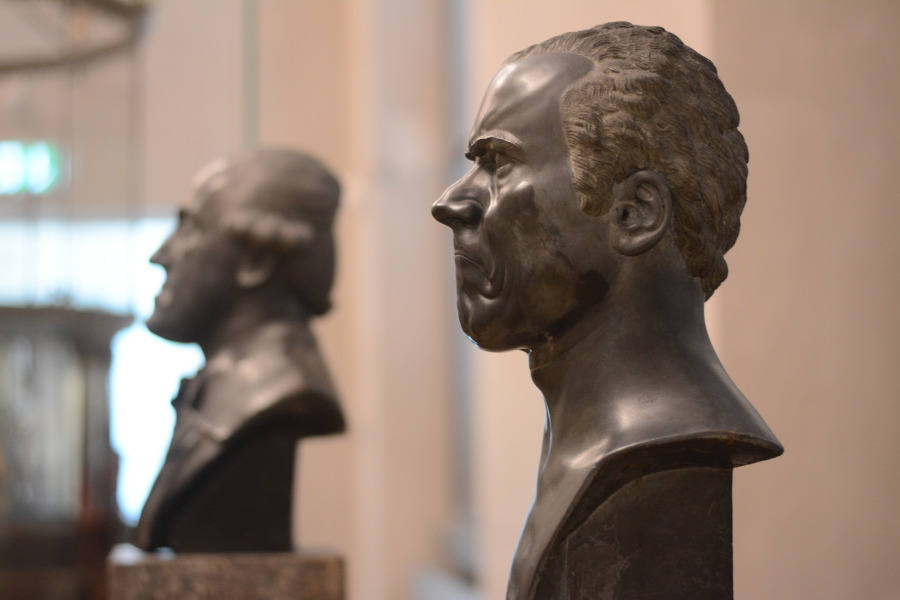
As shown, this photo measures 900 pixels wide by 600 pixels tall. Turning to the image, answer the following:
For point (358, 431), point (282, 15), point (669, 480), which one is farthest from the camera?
point (282, 15)

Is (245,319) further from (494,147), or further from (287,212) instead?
(494,147)

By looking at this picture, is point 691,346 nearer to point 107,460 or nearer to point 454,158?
point 454,158

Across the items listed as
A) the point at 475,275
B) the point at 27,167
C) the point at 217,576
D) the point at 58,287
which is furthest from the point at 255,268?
the point at 27,167

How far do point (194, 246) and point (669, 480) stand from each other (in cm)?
210

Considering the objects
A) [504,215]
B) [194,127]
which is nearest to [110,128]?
[194,127]

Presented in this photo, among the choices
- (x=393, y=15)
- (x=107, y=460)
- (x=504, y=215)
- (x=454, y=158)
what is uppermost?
(x=393, y=15)

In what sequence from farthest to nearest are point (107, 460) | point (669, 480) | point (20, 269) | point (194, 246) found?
1. point (107, 460)
2. point (20, 269)
3. point (194, 246)
4. point (669, 480)

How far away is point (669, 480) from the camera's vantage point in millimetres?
1952

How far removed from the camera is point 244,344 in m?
3.63

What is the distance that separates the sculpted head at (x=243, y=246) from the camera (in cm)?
364

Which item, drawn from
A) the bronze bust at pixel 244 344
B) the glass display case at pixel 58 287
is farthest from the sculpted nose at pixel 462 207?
the glass display case at pixel 58 287

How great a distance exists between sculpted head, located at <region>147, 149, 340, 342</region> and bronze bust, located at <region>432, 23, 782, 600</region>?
5.52ft

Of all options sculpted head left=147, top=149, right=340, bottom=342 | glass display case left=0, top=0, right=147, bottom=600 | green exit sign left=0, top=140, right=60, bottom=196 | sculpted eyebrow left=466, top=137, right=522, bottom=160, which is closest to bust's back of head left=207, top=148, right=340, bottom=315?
sculpted head left=147, top=149, right=340, bottom=342

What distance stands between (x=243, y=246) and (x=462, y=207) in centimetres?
173
